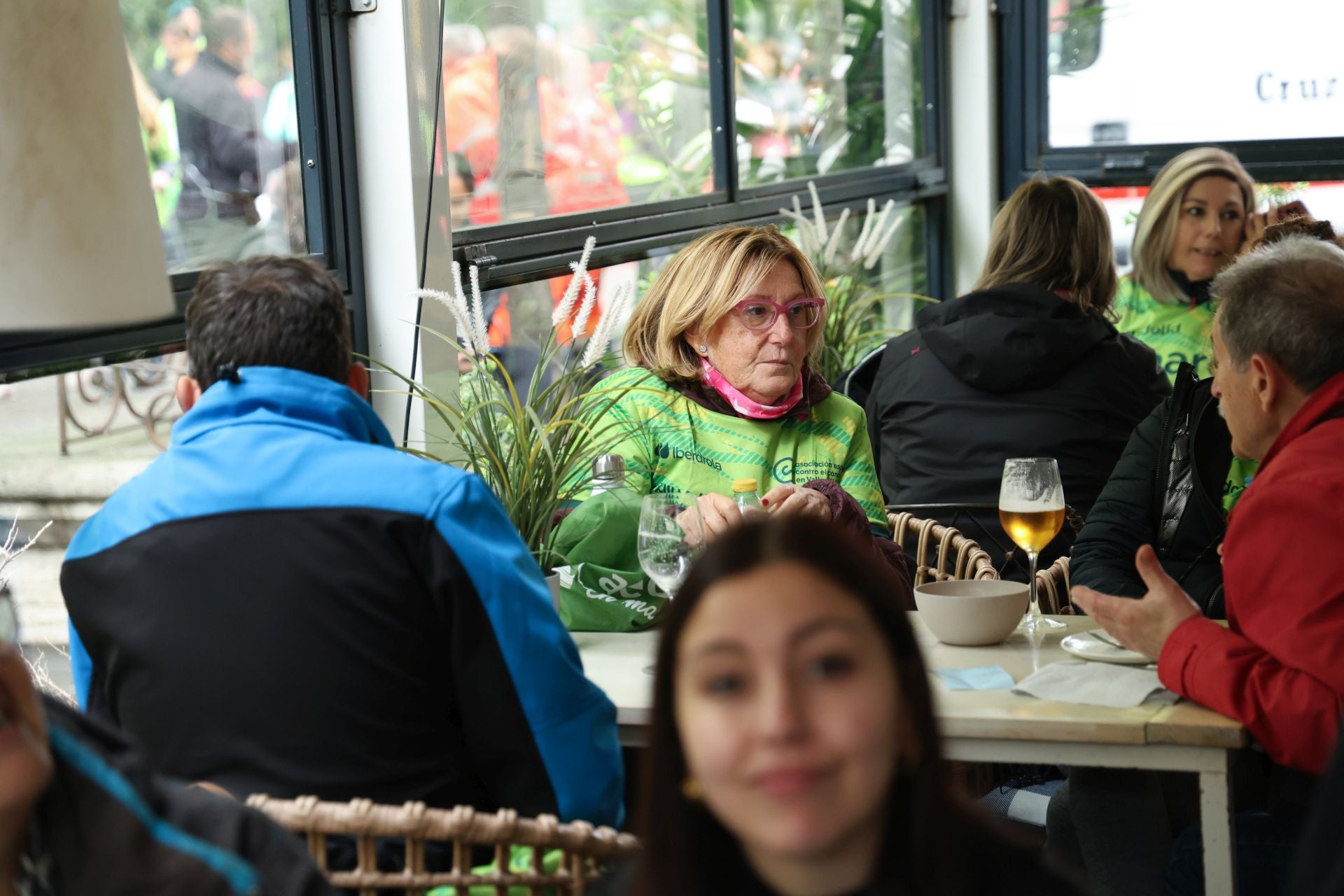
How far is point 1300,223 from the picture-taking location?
11.4 feet

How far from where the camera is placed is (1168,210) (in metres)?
4.37

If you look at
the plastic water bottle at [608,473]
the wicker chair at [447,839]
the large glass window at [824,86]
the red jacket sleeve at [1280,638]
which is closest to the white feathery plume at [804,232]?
the large glass window at [824,86]

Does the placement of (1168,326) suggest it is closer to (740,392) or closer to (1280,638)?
(740,392)

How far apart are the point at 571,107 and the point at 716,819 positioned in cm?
307

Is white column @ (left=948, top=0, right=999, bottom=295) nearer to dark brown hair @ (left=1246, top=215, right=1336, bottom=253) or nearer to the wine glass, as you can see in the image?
dark brown hair @ (left=1246, top=215, right=1336, bottom=253)

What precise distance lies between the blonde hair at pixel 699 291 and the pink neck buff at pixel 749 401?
3 cm

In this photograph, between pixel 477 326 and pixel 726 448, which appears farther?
pixel 726 448

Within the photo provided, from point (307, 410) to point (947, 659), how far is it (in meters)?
0.93

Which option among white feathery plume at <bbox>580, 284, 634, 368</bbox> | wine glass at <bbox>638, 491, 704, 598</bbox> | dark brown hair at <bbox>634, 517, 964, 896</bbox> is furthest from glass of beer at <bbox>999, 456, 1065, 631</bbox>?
dark brown hair at <bbox>634, 517, 964, 896</bbox>

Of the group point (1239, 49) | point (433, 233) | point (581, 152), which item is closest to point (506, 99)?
point (581, 152)

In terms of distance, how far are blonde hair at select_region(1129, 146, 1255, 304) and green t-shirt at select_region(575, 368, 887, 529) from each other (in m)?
2.09

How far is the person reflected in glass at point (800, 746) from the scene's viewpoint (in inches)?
36.0

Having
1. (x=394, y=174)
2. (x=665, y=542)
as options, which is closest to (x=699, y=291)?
(x=394, y=174)

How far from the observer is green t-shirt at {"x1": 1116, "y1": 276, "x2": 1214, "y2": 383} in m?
4.38
